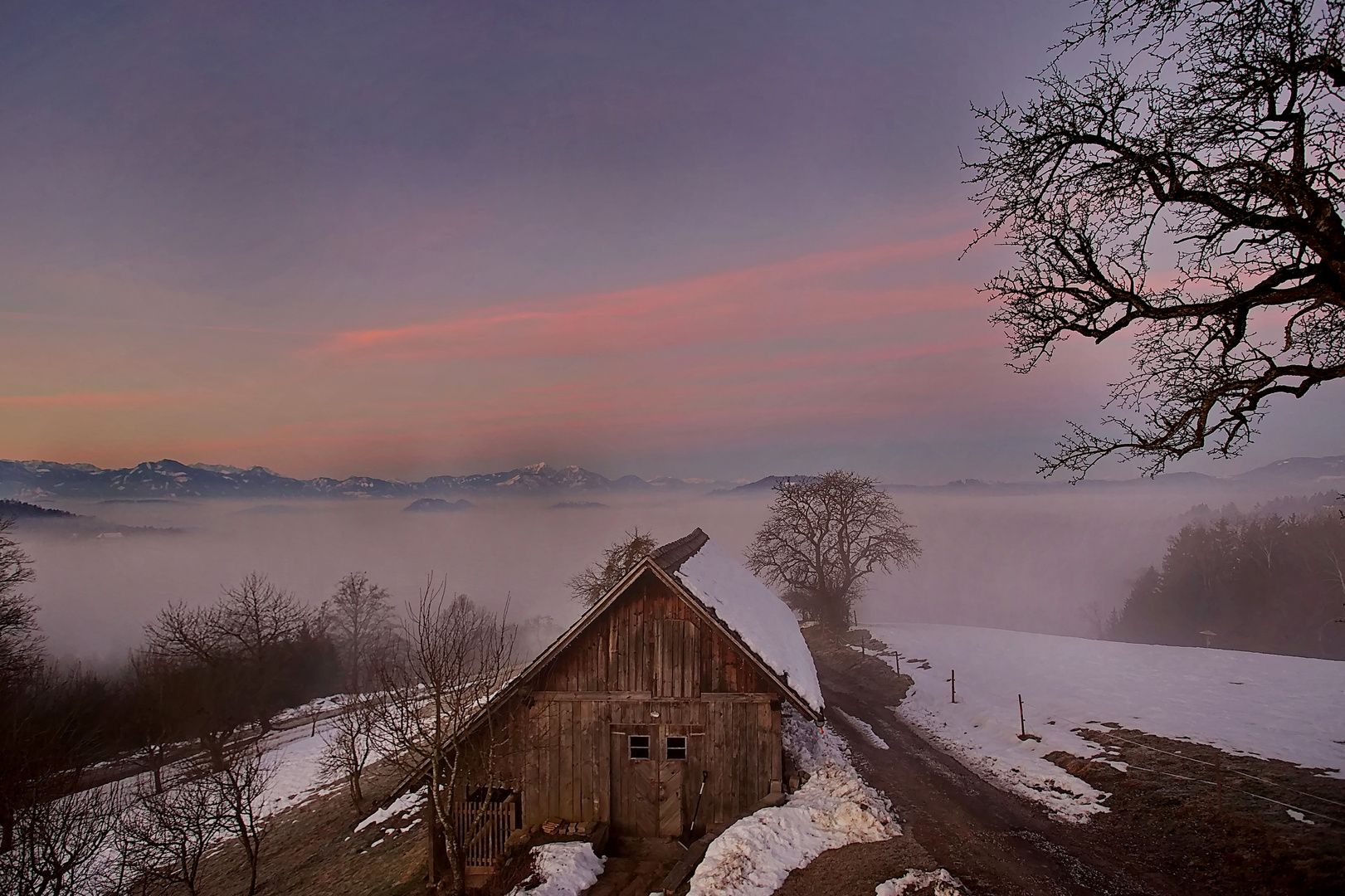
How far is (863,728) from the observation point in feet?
82.5

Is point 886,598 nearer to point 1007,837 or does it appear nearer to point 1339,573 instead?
point 1339,573

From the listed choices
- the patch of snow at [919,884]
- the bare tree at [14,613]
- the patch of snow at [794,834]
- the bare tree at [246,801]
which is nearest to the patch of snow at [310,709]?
the bare tree at [246,801]

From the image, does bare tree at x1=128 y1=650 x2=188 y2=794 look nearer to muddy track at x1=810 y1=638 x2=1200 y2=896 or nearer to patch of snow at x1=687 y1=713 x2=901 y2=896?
patch of snow at x1=687 y1=713 x2=901 y2=896

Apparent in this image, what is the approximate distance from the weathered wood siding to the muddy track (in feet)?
13.9

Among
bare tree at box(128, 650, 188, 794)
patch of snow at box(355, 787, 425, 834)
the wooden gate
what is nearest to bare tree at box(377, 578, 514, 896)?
the wooden gate

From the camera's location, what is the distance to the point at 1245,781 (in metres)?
15.8

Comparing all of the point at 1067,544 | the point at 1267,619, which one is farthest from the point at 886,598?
the point at 1267,619

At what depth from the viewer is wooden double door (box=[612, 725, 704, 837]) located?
15.8 metres

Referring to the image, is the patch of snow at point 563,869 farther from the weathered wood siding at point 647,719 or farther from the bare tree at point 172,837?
the bare tree at point 172,837

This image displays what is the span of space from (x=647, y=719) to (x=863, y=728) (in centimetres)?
1340

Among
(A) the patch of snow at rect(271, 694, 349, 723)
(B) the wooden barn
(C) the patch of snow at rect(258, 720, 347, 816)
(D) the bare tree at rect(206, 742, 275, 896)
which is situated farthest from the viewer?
(A) the patch of snow at rect(271, 694, 349, 723)

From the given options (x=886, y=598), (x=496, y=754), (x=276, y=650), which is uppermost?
(x=496, y=754)

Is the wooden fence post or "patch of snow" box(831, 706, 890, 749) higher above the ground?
the wooden fence post

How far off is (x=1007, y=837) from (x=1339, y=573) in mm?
65642
